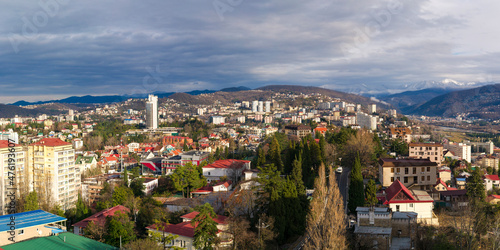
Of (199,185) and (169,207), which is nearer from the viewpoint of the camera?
(169,207)

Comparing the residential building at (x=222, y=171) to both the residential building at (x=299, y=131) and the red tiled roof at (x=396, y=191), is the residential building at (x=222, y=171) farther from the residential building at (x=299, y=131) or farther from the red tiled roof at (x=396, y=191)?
the residential building at (x=299, y=131)

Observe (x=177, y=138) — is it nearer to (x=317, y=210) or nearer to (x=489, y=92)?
(x=317, y=210)

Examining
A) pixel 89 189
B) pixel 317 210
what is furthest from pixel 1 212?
pixel 317 210

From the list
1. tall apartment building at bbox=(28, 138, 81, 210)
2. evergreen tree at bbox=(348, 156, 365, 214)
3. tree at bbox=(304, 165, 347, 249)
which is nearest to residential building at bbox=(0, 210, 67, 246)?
tree at bbox=(304, 165, 347, 249)

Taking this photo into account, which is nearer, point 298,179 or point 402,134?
point 298,179

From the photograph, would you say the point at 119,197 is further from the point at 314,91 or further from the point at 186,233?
the point at 314,91

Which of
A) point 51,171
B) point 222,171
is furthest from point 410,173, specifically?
point 51,171
